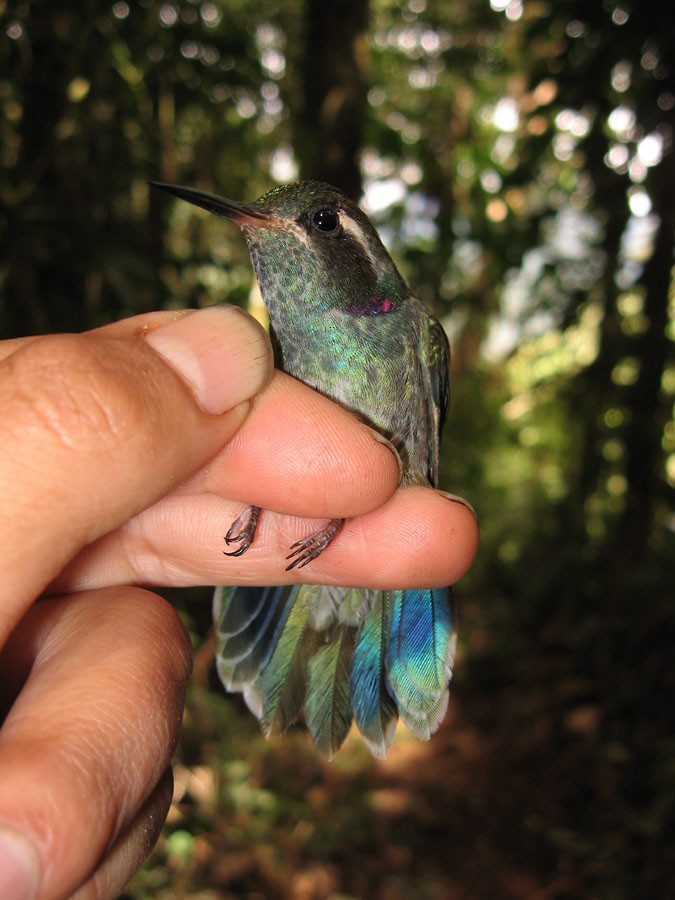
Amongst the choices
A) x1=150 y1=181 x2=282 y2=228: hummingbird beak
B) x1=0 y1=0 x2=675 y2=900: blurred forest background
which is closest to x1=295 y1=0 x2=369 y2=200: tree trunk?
x1=0 y1=0 x2=675 y2=900: blurred forest background

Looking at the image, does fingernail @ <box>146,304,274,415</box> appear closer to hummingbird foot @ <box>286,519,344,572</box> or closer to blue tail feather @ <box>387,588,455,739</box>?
hummingbird foot @ <box>286,519,344,572</box>

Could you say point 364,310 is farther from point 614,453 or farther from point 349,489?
point 614,453

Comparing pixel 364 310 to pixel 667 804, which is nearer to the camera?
pixel 364 310

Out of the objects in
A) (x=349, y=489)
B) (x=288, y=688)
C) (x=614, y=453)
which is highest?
(x=349, y=489)

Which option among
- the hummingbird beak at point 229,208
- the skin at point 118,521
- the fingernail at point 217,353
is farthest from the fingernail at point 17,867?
the hummingbird beak at point 229,208

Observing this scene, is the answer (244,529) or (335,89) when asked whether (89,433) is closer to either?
(244,529)

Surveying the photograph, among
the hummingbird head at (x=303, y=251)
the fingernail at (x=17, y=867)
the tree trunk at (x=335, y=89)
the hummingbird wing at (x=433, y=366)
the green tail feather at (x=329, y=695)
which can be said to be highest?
the tree trunk at (x=335, y=89)

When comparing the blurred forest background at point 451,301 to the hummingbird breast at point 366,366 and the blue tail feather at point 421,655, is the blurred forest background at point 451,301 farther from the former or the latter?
the blue tail feather at point 421,655

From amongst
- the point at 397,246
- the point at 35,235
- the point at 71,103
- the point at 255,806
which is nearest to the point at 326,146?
the point at 397,246
